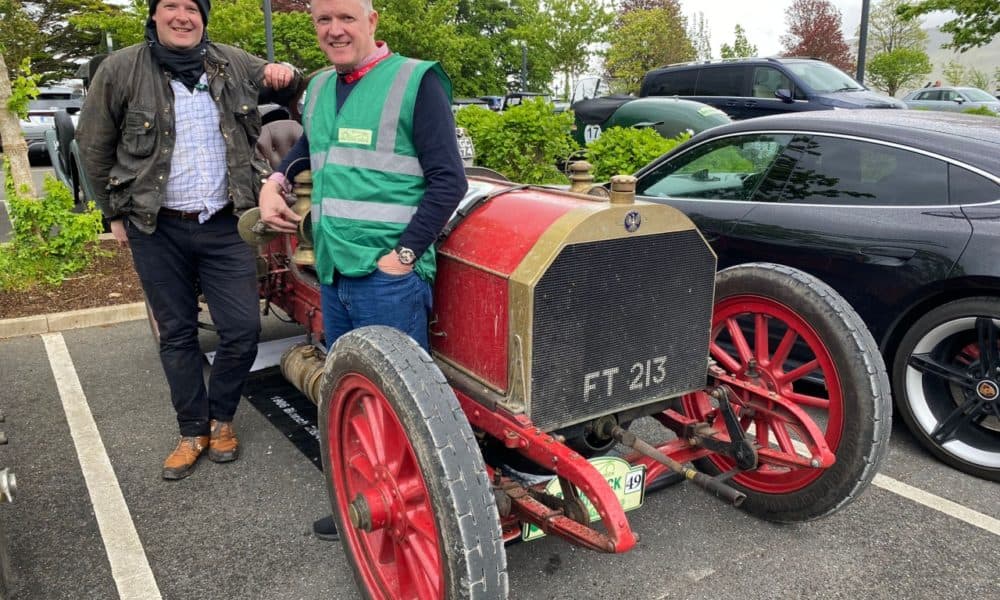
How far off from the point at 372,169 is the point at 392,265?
1.05 ft

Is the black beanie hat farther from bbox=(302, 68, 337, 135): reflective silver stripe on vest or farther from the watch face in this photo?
the watch face

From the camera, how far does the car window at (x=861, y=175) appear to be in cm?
352

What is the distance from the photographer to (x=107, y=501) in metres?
3.18

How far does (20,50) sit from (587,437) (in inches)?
1143

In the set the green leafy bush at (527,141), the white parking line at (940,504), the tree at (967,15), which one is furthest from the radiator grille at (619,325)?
the tree at (967,15)

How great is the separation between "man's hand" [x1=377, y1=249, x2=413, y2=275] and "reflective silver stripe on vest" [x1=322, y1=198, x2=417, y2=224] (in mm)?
127

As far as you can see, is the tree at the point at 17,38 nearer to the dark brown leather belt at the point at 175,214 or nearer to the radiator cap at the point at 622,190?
the dark brown leather belt at the point at 175,214

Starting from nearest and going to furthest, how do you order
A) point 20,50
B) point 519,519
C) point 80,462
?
point 519,519, point 80,462, point 20,50

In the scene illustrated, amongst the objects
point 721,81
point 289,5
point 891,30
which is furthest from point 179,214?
point 891,30

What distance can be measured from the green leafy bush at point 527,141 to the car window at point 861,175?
3.81 meters

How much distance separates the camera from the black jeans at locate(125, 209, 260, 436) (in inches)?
131

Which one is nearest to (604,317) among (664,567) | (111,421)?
(664,567)

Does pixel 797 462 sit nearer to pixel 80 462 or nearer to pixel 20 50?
pixel 80 462

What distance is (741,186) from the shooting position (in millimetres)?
4262
